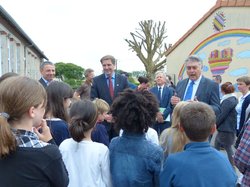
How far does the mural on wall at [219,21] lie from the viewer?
498 inches

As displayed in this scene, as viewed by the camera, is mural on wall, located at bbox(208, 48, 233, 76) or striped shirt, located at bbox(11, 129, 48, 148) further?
mural on wall, located at bbox(208, 48, 233, 76)

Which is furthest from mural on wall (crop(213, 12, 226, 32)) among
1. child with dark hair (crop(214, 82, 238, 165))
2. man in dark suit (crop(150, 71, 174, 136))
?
man in dark suit (crop(150, 71, 174, 136))

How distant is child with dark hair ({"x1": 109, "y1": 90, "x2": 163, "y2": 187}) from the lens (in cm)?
262

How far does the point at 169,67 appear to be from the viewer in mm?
16766

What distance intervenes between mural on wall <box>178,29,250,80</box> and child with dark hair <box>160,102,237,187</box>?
377 inches

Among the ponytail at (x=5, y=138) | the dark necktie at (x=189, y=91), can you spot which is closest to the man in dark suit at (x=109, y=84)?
the dark necktie at (x=189, y=91)

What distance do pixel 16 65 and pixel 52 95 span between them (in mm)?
17240

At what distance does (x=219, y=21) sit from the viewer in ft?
42.1

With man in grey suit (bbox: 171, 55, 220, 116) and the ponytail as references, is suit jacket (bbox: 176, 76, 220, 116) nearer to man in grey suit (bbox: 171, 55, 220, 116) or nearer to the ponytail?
man in grey suit (bbox: 171, 55, 220, 116)

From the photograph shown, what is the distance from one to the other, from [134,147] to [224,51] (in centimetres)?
1059

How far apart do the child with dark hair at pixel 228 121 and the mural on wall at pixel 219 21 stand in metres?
6.29

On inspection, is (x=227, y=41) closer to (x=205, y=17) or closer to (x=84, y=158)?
(x=205, y=17)

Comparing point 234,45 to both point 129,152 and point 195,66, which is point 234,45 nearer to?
point 195,66

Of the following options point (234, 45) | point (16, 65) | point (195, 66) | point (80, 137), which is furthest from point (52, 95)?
point (16, 65)
